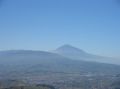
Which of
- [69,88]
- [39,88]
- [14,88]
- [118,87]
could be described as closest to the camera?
[14,88]

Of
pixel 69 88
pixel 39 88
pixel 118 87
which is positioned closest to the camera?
pixel 39 88

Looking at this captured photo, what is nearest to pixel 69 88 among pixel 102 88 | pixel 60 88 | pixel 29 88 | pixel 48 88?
pixel 60 88

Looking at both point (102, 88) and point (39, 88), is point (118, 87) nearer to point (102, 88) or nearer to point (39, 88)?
point (102, 88)

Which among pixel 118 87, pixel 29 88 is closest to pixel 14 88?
pixel 29 88

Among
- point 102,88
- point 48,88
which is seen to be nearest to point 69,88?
point 102,88

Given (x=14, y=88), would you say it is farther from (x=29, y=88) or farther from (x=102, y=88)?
(x=102, y=88)

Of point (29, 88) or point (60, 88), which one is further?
point (60, 88)

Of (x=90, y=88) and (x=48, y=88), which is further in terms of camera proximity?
(x=90, y=88)

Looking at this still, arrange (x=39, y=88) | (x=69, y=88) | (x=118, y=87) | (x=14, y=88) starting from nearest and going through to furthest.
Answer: (x=14, y=88), (x=39, y=88), (x=118, y=87), (x=69, y=88)

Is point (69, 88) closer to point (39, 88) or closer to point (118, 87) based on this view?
point (118, 87)
